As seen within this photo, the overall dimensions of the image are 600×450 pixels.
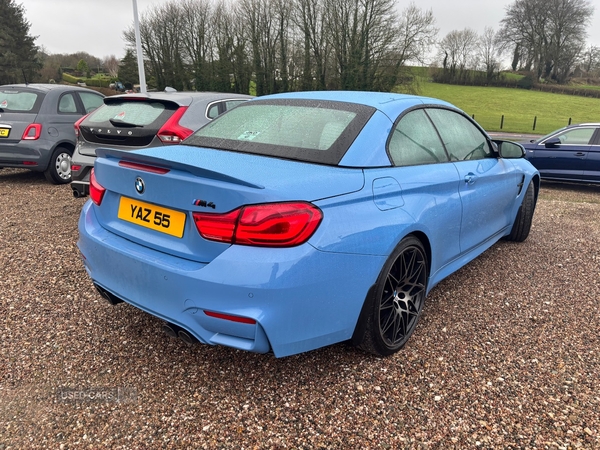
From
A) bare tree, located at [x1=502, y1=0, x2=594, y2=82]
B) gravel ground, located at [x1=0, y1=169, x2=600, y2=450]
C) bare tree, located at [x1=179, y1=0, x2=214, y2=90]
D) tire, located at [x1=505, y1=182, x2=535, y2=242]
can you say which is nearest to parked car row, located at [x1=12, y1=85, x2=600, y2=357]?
gravel ground, located at [x1=0, y1=169, x2=600, y2=450]

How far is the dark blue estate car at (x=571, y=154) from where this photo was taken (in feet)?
28.5

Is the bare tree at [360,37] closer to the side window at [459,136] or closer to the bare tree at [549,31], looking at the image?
the side window at [459,136]

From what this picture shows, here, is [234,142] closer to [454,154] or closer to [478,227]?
[454,154]

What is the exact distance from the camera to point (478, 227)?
3.53m

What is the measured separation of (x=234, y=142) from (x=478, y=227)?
6.79 feet

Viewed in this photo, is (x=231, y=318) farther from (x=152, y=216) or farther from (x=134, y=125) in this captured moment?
(x=134, y=125)

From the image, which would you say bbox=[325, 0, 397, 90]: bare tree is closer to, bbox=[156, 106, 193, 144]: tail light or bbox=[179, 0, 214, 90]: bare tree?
bbox=[179, 0, 214, 90]: bare tree

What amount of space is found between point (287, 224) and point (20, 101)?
713 centimetres

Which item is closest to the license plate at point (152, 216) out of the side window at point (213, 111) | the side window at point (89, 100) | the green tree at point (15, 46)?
the side window at point (213, 111)

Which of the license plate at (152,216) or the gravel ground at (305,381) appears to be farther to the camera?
the license plate at (152,216)

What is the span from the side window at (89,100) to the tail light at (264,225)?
23.0ft

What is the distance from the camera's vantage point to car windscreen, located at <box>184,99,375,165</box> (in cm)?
242

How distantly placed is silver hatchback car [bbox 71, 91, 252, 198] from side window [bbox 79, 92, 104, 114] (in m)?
2.81

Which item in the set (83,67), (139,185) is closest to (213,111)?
(139,185)
